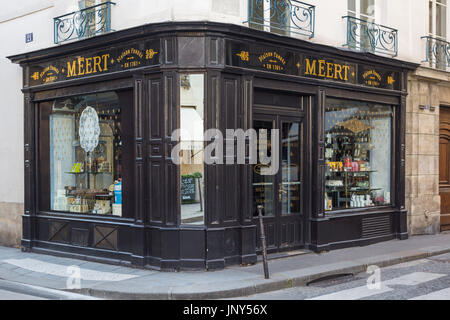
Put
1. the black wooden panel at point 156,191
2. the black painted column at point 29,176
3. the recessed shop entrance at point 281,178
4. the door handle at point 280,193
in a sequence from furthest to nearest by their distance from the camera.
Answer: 1. the black painted column at point 29,176
2. the door handle at point 280,193
3. the recessed shop entrance at point 281,178
4. the black wooden panel at point 156,191

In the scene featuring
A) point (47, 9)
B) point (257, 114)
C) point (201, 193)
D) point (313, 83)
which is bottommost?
point (201, 193)

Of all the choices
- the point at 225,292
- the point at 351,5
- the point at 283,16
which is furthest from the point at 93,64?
the point at 351,5

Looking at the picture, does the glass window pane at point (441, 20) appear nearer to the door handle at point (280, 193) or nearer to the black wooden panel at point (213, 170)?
the door handle at point (280, 193)

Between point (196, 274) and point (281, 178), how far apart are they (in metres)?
2.65

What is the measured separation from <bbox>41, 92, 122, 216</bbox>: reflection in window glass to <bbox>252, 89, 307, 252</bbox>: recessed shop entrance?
2.58 metres

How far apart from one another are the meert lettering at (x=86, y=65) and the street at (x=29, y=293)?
396 cm

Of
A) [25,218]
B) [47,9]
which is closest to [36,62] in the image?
[47,9]

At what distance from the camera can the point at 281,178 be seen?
979cm

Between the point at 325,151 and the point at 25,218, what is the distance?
6287 mm

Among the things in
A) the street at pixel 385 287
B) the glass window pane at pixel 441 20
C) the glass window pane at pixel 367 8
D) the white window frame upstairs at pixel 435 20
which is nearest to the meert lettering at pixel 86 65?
the street at pixel 385 287

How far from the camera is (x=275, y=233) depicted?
31.8ft

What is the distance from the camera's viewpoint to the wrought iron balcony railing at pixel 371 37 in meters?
10.8

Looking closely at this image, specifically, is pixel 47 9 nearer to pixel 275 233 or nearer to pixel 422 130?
pixel 275 233
